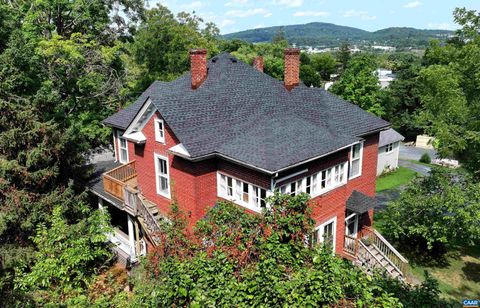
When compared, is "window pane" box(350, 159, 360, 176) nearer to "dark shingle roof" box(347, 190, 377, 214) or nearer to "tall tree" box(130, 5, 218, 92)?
"dark shingle roof" box(347, 190, 377, 214)

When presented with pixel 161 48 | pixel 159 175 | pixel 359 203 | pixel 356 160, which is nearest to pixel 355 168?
pixel 356 160

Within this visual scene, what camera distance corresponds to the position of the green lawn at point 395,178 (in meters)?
39.1

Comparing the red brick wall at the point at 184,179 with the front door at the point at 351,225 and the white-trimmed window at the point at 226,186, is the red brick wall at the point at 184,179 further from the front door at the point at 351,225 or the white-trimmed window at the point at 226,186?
the front door at the point at 351,225

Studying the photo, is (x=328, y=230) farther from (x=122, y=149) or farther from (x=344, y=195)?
(x=122, y=149)

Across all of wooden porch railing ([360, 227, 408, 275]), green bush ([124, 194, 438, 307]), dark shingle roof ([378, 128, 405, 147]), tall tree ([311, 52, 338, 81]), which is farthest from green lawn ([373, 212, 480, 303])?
tall tree ([311, 52, 338, 81])

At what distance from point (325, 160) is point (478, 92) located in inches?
409

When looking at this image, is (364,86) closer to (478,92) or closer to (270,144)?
(478,92)

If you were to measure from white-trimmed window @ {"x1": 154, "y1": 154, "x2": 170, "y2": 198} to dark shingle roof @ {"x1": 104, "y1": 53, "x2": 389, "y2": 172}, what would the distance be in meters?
2.65

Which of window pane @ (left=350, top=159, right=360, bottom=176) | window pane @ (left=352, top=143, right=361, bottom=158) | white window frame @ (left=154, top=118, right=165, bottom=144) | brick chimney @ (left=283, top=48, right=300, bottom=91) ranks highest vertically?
brick chimney @ (left=283, top=48, right=300, bottom=91)

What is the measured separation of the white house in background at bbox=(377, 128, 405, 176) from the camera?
43312 mm

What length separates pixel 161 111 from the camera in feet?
58.2

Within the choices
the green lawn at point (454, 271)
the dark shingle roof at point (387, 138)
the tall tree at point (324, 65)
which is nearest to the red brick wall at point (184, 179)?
the green lawn at point (454, 271)

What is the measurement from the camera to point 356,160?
67.4ft

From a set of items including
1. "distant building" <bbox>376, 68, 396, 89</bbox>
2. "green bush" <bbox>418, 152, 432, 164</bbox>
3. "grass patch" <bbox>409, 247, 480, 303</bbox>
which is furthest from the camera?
"distant building" <bbox>376, 68, 396, 89</bbox>
